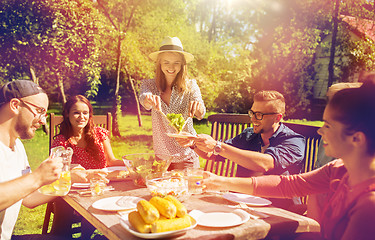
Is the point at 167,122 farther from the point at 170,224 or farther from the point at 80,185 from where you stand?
the point at 170,224

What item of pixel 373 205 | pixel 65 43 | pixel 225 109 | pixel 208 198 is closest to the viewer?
pixel 373 205

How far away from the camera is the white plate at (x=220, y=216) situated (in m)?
1.90

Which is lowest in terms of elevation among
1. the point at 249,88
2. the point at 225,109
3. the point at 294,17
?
the point at 225,109

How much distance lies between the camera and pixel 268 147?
122 inches

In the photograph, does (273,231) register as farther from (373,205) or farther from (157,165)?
(157,165)

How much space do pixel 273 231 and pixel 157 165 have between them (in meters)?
1.14

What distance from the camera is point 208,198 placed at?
2.50m

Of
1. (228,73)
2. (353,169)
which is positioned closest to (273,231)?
(353,169)

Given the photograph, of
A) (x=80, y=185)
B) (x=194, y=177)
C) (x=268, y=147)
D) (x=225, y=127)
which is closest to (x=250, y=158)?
(x=268, y=147)

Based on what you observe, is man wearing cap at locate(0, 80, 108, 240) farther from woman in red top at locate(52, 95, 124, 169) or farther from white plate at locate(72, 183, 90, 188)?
woman in red top at locate(52, 95, 124, 169)

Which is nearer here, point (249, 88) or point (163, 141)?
point (163, 141)

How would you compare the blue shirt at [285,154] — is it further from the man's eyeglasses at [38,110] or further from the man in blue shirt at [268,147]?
the man's eyeglasses at [38,110]

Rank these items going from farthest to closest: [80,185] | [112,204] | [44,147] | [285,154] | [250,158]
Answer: [44,147] < [285,154] < [250,158] < [80,185] < [112,204]

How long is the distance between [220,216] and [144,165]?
0.97 m
